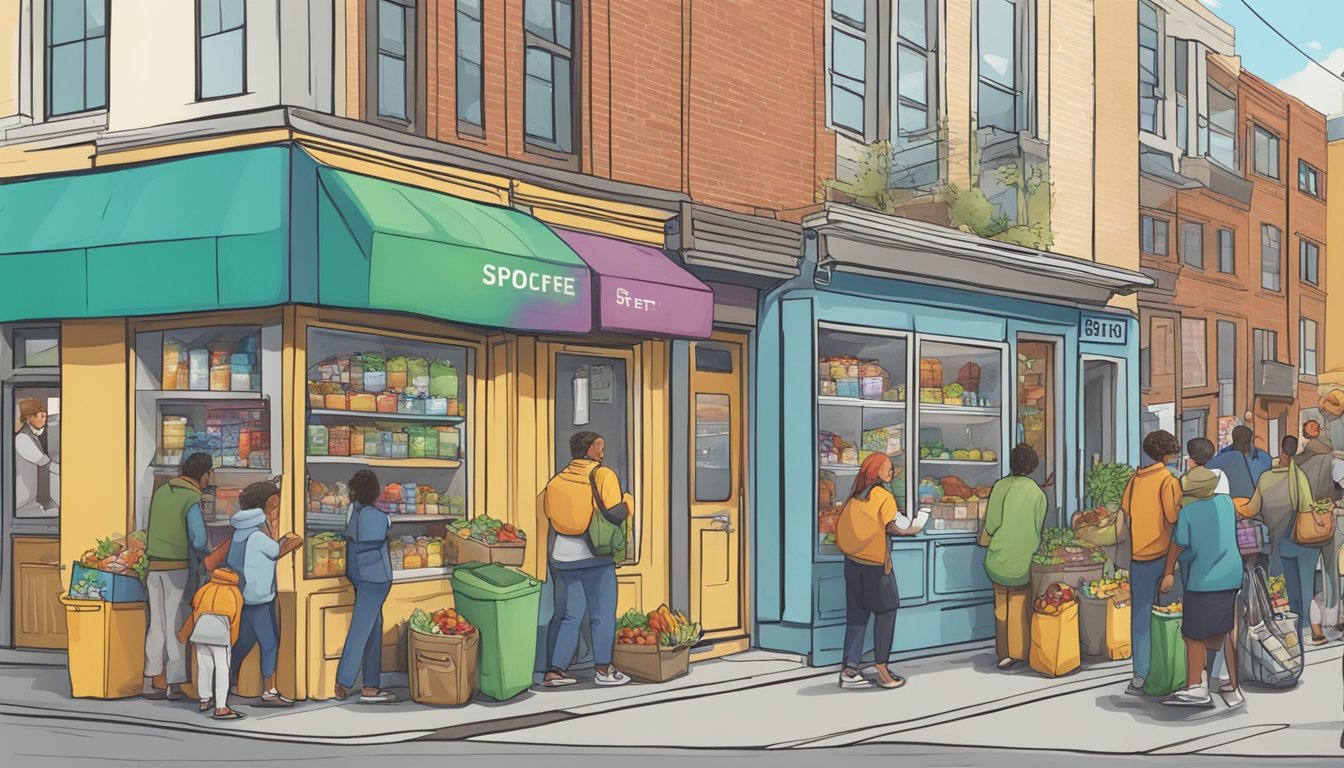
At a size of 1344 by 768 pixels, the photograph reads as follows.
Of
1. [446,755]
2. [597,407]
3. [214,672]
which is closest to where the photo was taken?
[446,755]

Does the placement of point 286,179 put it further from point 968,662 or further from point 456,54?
point 968,662

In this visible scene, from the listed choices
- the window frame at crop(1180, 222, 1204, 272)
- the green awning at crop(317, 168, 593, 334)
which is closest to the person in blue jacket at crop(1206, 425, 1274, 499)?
the green awning at crop(317, 168, 593, 334)

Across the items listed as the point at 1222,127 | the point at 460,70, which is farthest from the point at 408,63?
the point at 1222,127

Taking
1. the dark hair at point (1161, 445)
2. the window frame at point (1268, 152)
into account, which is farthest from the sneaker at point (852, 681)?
the window frame at point (1268, 152)

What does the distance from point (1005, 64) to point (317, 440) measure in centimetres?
1057

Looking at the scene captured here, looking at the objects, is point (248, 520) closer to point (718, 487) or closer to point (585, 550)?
point (585, 550)

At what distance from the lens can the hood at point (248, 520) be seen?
910 cm

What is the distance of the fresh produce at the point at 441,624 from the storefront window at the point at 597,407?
193cm

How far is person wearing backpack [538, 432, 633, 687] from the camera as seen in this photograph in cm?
1045

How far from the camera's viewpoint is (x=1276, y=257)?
31.1 m

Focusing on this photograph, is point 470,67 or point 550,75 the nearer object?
point 470,67

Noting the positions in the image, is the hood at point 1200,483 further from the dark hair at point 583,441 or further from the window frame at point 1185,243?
the window frame at point 1185,243

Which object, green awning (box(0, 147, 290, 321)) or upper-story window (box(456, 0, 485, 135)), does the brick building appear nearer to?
upper-story window (box(456, 0, 485, 135))

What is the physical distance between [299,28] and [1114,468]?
10.4 meters
